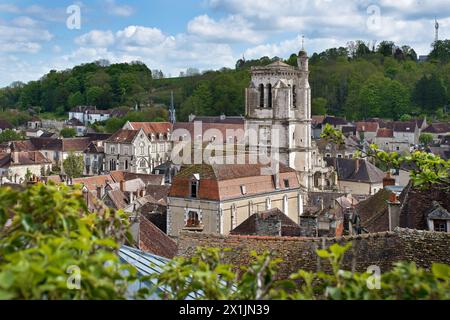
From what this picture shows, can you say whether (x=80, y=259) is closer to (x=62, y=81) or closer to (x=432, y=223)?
(x=432, y=223)

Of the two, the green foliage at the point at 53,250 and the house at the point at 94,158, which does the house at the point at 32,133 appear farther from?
the green foliage at the point at 53,250

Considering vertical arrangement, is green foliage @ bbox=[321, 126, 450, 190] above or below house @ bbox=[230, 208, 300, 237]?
above

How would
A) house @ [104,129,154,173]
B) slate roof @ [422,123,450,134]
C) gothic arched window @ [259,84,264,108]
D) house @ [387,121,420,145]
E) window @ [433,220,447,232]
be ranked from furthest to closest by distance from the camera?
slate roof @ [422,123,450,134] → house @ [387,121,420,145] → house @ [104,129,154,173] → gothic arched window @ [259,84,264,108] → window @ [433,220,447,232]

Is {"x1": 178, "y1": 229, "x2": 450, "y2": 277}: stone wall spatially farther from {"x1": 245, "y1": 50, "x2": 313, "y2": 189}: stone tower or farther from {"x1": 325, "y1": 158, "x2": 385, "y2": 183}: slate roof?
{"x1": 325, "y1": 158, "x2": 385, "y2": 183}: slate roof

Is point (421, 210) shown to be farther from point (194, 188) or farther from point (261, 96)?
point (261, 96)

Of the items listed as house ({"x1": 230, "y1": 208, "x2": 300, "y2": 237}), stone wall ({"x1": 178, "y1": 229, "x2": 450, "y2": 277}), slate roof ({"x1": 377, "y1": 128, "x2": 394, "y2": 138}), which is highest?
slate roof ({"x1": 377, "y1": 128, "x2": 394, "y2": 138})

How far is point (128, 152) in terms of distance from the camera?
57.8m

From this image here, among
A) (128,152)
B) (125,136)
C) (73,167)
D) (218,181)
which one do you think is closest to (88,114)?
(125,136)

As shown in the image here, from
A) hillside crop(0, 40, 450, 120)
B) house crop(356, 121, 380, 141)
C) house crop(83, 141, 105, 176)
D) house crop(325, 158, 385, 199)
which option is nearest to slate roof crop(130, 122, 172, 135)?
house crop(83, 141, 105, 176)

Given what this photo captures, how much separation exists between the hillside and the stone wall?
8069 cm

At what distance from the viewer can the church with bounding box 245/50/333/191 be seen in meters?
38.4

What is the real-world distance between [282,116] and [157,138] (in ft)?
87.1

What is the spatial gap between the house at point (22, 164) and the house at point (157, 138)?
9.32 m

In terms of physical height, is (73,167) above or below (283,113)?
below
